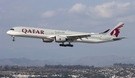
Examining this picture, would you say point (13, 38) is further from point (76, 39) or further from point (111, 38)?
point (111, 38)

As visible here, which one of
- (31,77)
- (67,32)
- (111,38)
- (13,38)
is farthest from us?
(31,77)

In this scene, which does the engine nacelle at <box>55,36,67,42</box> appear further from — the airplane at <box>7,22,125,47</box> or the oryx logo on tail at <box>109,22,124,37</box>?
the oryx logo on tail at <box>109,22,124,37</box>

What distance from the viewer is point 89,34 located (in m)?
93.6

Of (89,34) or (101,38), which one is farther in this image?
(101,38)

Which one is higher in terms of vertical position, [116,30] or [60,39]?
[116,30]

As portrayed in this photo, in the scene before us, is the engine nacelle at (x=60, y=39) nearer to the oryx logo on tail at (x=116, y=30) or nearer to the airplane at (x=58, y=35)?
the airplane at (x=58, y=35)

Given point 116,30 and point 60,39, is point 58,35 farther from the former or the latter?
point 116,30

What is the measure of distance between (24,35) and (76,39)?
13.6m

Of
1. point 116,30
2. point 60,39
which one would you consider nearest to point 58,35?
point 60,39

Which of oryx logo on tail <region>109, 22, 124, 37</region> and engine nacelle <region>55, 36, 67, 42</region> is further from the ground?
oryx logo on tail <region>109, 22, 124, 37</region>

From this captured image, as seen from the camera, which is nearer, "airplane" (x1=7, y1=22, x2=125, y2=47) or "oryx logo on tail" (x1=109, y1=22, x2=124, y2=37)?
"airplane" (x1=7, y1=22, x2=125, y2=47)

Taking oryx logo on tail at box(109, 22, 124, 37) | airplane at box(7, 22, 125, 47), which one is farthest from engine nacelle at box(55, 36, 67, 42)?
oryx logo on tail at box(109, 22, 124, 37)

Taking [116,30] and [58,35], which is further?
[116,30]

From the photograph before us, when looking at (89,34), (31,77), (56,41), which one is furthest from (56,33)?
(31,77)
